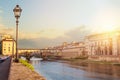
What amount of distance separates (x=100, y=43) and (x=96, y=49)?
4085 mm

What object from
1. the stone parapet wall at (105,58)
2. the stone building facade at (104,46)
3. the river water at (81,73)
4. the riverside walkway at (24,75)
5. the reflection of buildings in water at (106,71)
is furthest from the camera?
the stone building facade at (104,46)

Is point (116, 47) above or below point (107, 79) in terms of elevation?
above

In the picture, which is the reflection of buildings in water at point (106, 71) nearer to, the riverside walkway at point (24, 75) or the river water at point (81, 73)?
the river water at point (81, 73)

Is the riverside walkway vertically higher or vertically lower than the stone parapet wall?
higher

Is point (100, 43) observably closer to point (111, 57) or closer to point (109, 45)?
point (109, 45)

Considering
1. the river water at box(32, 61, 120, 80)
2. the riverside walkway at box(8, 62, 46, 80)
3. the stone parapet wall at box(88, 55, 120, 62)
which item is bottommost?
the river water at box(32, 61, 120, 80)

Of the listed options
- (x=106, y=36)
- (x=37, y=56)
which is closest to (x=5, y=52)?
(x=37, y=56)

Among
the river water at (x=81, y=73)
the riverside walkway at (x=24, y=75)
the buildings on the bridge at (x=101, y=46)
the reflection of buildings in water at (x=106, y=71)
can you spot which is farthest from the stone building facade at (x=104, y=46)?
the riverside walkway at (x=24, y=75)

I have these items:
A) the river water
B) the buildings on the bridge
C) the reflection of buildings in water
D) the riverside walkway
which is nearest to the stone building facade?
the buildings on the bridge

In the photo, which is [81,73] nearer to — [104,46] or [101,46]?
[104,46]

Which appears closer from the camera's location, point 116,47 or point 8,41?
point 116,47

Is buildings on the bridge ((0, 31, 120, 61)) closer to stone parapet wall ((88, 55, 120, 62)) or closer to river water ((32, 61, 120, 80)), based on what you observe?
stone parapet wall ((88, 55, 120, 62))

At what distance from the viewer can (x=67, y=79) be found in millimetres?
31250

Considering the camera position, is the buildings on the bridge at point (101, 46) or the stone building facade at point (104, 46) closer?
the stone building facade at point (104, 46)
